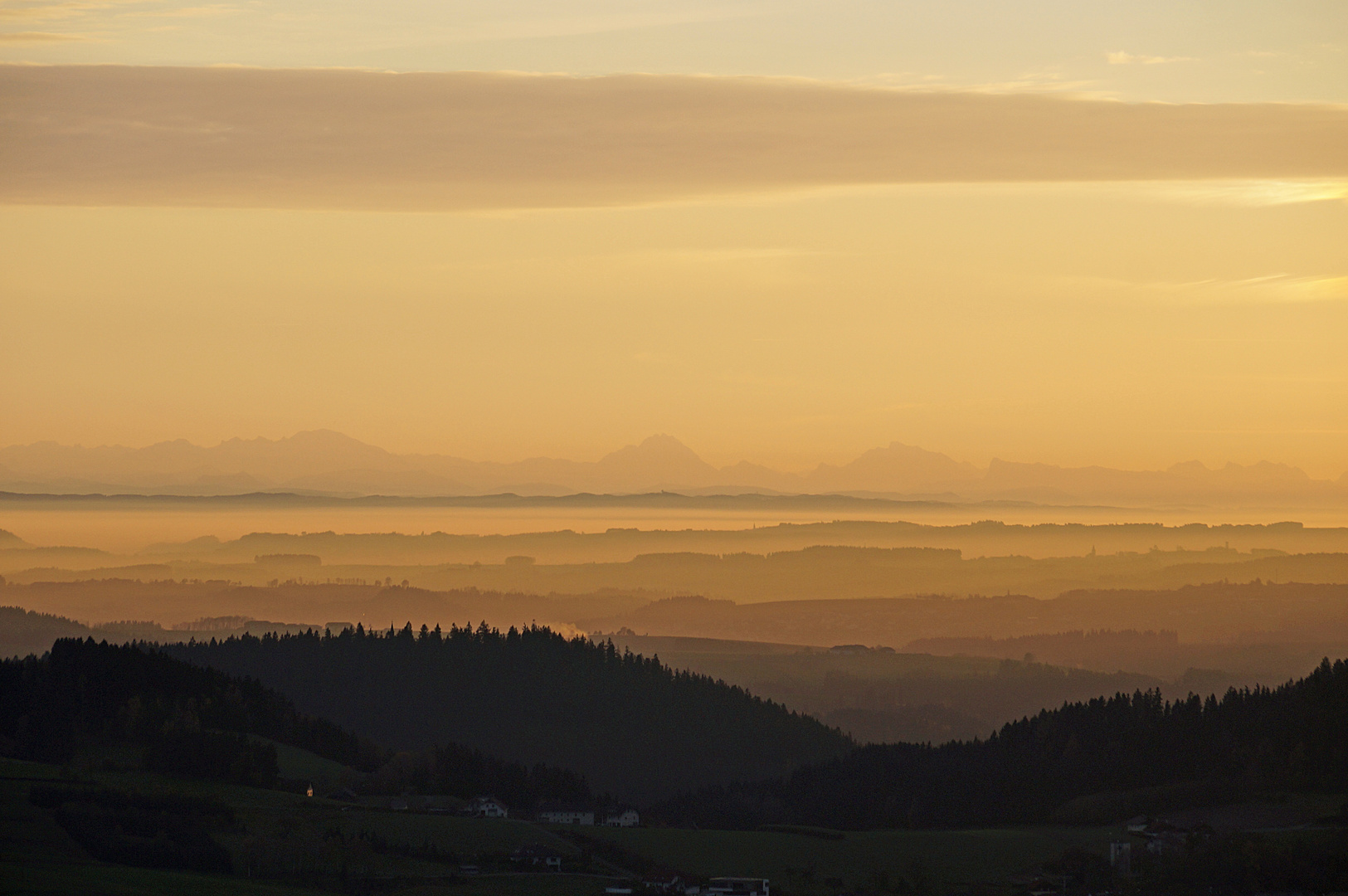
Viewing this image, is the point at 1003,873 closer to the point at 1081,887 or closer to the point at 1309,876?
the point at 1081,887

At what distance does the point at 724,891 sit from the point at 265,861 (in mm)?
41913

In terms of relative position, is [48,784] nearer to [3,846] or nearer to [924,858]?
[3,846]

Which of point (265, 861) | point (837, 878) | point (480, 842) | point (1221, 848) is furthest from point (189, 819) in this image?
point (1221, 848)

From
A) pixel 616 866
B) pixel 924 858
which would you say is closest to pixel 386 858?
pixel 616 866

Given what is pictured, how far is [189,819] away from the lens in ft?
624

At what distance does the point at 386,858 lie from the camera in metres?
185

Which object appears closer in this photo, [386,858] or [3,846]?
[3,846]

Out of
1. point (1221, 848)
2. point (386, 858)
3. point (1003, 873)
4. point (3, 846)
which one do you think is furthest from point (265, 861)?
point (1221, 848)

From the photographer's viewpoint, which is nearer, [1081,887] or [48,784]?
[1081,887]

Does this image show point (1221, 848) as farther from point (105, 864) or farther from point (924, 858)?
point (105, 864)

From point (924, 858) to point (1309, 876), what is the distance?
1499 inches

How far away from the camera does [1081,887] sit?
Answer: 184 m

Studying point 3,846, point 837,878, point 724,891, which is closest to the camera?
point 3,846

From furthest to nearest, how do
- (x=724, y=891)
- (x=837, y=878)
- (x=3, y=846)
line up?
1. (x=837, y=878)
2. (x=724, y=891)
3. (x=3, y=846)
